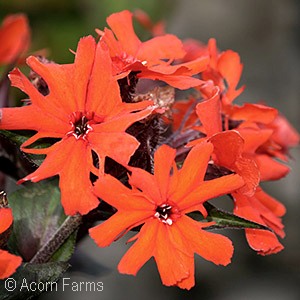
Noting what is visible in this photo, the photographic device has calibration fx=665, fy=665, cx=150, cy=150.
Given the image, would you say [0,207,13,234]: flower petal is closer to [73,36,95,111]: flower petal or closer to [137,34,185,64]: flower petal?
[73,36,95,111]: flower petal

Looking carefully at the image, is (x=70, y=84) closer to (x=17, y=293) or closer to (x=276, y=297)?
(x=17, y=293)

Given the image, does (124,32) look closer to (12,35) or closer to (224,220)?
(224,220)

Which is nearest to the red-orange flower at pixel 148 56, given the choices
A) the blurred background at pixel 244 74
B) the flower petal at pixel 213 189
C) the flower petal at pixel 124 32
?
the flower petal at pixel 124 32

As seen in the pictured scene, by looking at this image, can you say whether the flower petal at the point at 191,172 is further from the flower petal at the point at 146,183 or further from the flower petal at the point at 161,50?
the flower petal at the point at 161,50

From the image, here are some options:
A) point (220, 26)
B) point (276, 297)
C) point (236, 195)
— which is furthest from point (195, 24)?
point (236, 195)

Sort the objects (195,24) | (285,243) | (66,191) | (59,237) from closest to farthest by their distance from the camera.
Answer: (66,191)
(59,237)
(285,243)
(195,24)
